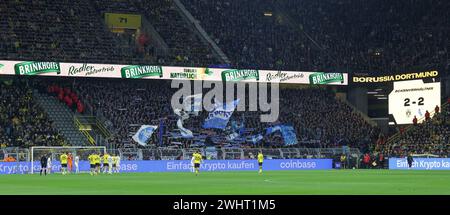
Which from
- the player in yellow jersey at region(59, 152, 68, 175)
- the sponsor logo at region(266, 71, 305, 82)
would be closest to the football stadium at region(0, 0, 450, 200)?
the sponsor logo at region(266, 71, 305, 82)

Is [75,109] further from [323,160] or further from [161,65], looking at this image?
[323,160]

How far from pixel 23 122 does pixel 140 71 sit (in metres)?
11.3

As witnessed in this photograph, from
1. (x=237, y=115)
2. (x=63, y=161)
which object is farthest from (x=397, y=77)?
(x=63, y=161)

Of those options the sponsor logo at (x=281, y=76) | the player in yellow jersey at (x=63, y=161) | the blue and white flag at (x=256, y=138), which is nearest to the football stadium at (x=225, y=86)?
the sponsor logo at (x=281, y=76)

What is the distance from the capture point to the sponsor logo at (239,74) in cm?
7606

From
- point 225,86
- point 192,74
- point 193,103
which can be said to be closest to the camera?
point 192,74

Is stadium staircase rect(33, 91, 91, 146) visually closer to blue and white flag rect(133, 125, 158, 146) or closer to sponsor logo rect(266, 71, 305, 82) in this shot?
blue and white flag rect(133, 125, 158, 146)

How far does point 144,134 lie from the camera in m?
70.4

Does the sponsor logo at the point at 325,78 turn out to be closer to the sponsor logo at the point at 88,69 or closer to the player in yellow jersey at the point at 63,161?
the sponsor logo at the point at 88,69

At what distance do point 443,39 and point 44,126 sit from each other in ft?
121

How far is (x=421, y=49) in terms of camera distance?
8062cm

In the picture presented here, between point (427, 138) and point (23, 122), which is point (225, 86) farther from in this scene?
point (23, 122)

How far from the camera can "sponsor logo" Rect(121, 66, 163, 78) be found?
237 ft

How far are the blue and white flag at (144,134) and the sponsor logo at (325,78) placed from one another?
1681 cm
